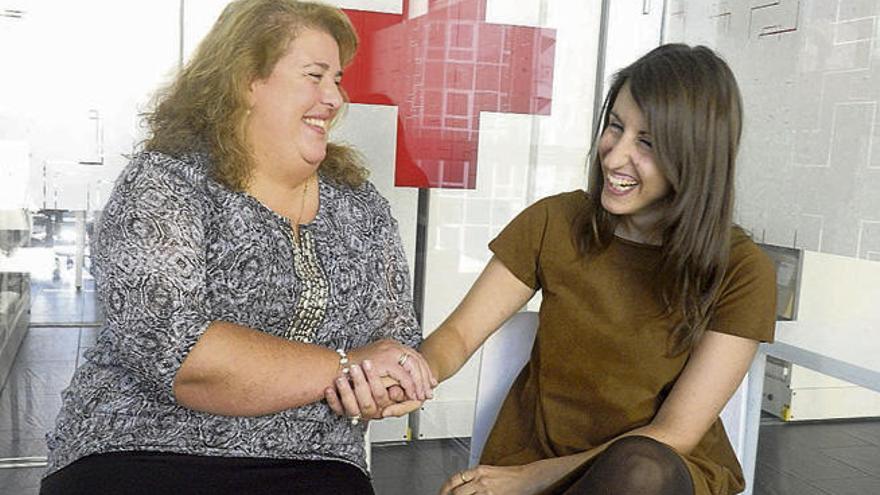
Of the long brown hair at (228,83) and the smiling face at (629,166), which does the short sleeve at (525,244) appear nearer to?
the smiling face at (629,166)

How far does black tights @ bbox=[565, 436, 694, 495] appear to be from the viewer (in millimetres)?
1335

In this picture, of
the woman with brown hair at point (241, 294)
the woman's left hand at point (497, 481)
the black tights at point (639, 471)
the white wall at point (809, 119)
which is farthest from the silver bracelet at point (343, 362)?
the white wall at point (809, 119)

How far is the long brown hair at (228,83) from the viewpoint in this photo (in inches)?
62.0

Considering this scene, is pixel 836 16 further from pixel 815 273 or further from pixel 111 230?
pixel 111 230

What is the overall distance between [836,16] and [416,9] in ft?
3.82

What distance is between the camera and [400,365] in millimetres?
1557

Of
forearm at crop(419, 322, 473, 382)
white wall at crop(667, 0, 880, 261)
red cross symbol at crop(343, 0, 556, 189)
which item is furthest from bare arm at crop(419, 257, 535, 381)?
red cross symbol at crop(343, 0, 556, 189)

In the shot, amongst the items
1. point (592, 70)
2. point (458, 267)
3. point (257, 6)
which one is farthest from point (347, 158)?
point (592, 70)

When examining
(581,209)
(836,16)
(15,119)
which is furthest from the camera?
(15,119)

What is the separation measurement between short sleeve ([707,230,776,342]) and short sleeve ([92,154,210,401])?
82cm

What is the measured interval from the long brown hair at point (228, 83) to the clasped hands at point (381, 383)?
354mm

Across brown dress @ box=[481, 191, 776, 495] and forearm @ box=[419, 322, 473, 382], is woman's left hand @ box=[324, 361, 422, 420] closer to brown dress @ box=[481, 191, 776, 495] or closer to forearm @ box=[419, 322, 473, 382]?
forearm @ box=[419, 322, 473, 382]

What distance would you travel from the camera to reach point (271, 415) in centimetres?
154

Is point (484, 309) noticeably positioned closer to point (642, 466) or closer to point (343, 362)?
point (343, 362)
